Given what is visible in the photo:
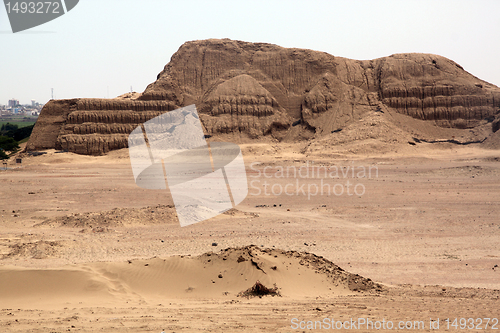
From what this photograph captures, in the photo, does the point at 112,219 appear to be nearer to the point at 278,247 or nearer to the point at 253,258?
the point at 278,247

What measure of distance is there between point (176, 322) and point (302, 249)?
6.13m

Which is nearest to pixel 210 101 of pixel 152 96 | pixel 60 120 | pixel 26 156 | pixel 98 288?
pixel 152 96

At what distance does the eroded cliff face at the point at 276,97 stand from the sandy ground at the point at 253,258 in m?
26.4

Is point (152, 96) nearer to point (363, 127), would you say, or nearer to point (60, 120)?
point (60, 120)

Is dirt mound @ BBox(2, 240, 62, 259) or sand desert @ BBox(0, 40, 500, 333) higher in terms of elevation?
dirt mound @ BBox(2, 240, 62, 259)

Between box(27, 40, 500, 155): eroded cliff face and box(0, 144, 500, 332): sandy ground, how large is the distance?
86.7 feet

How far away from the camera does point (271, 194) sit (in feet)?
72.8

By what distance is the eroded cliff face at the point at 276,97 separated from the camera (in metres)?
50.0

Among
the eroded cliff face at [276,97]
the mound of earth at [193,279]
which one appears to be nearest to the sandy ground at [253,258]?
the mound of earth at [193,279]

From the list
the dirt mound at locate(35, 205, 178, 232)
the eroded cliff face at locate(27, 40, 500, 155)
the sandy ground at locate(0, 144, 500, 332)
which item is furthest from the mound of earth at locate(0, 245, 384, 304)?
the eroded cliff face at locate(27, 40, 500, 155)

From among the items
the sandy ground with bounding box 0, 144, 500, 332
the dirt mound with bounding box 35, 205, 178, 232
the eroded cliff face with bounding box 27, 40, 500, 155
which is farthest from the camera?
the eroded cliff face with bounding box 27, 40, 500, 155

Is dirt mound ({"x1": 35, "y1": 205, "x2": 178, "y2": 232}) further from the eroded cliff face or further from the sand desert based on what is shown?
the eroded cliff face

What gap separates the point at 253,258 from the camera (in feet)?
27.0

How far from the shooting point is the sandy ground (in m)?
6.19
